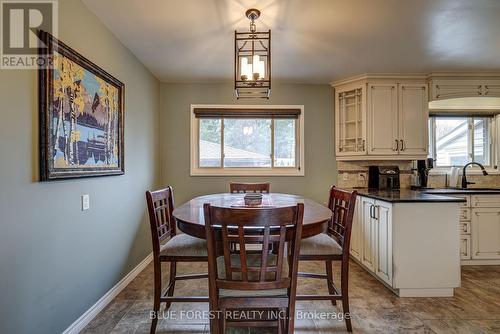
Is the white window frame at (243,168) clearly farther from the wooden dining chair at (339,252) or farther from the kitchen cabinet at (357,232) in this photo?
the wooden dining chair at (339,252)

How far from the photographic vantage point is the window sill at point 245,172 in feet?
12.7

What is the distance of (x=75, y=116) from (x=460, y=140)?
4.69m

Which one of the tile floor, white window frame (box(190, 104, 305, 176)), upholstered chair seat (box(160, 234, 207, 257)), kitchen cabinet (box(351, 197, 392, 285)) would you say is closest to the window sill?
white window frame (box(190, 104, 305, 176))

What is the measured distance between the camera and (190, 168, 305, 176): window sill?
12.7 ft

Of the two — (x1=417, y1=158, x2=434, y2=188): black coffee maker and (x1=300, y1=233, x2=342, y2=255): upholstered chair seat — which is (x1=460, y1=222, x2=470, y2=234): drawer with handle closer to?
(x1=417, y1=158, x2=434, y2=188): black coffee maker

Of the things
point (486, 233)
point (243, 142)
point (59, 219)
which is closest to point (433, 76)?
point (486, 233)

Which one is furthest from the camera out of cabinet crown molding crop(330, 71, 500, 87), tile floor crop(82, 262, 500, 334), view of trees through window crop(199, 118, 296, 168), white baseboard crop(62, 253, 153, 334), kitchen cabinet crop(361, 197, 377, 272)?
view of trees through window crop(199, 118, 296, 168)

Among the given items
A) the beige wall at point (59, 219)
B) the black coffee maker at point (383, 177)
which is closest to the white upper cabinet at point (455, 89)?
the black coffee maker at point (383, 177)

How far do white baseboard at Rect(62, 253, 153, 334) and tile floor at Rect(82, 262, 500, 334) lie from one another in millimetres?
40

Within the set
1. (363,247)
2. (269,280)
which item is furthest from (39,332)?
(363,247)

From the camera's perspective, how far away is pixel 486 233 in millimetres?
3195

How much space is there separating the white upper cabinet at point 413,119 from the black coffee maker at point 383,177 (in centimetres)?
32

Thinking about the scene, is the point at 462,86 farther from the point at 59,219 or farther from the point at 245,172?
the point at 59,219

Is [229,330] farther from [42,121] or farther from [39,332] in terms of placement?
[42,121]
